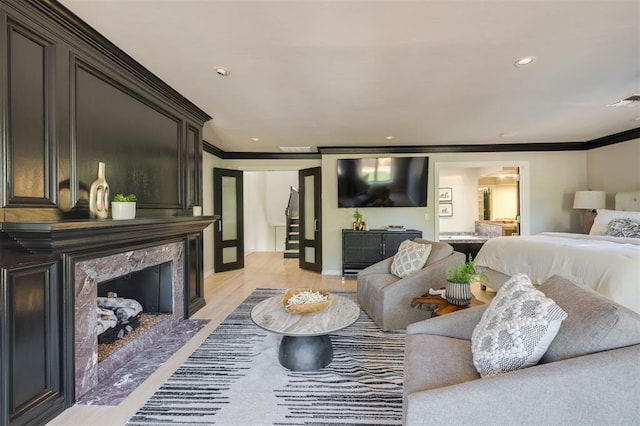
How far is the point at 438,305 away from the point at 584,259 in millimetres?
1588

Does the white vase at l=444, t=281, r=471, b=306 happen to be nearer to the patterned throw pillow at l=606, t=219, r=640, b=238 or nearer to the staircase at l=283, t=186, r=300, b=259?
the patterned throw pillow at l=606, t=219, r=640, b=238

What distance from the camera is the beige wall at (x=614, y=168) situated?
4.63 m

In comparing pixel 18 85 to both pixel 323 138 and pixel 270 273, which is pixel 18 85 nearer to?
pixel 323 138

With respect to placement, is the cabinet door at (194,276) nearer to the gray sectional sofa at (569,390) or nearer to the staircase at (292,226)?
the gray sectional sofa at (569,390)

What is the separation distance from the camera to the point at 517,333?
1.26 metres

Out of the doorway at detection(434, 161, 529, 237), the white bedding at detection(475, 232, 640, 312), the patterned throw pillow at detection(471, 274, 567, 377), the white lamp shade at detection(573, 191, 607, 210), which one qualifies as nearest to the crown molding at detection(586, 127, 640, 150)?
the white lamp shade at detection(573, 191, 607, 210)

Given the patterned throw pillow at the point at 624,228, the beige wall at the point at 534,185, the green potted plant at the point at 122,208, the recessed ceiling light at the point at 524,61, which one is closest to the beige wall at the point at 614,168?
the beige wall at the point at 534,185

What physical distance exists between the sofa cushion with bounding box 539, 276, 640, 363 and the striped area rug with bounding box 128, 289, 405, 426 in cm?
104

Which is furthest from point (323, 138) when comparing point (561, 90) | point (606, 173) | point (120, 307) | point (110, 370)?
point (606, 173)

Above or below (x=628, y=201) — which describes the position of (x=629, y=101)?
above

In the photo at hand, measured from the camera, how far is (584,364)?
105 centimetres

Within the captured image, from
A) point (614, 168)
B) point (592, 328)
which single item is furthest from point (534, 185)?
point (592, 328)

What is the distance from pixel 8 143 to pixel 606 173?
747 centimetres

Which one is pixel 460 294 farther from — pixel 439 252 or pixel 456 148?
pixel 456 148
